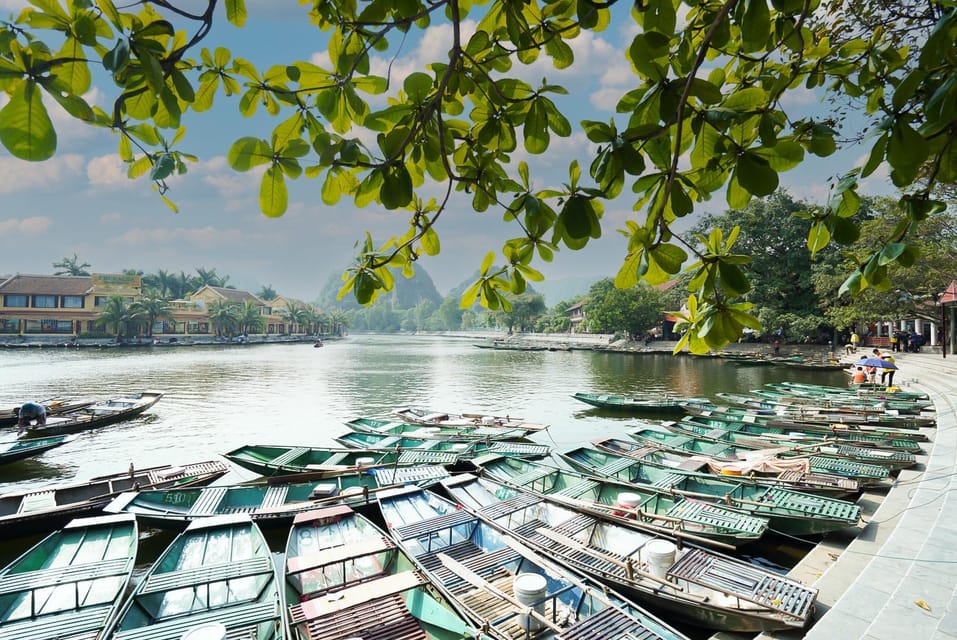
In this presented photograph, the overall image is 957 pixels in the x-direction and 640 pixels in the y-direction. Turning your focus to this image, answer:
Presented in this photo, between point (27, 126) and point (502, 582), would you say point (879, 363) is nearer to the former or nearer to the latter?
point (502, 582)

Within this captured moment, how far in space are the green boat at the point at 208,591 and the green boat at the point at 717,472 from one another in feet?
20.5

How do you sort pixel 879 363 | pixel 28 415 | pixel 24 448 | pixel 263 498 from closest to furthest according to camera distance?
1. pixel 263 498
2. pixel 24 448
3. pixel 28 415
4. pixel 879 363

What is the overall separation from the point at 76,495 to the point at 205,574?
550cm

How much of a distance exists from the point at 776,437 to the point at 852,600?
29.6 feet

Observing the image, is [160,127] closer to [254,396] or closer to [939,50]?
[939,50]

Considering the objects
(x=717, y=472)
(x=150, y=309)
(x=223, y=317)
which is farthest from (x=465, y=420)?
(x=223, y=317)

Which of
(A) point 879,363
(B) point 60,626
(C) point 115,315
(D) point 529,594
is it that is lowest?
(B) point 60,626

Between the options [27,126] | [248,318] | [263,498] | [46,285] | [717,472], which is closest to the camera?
[27,126]

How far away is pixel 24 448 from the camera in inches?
442

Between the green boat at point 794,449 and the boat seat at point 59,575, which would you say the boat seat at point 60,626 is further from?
the green boat at point 794,449

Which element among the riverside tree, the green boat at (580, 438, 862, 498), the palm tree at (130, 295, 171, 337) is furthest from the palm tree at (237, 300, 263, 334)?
the riverside tree

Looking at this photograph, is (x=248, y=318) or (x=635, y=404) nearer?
(x=635, y=404)

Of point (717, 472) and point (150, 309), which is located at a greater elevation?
point (150, 309)

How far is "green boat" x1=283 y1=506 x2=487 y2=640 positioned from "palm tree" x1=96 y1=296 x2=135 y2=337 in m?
58.2
